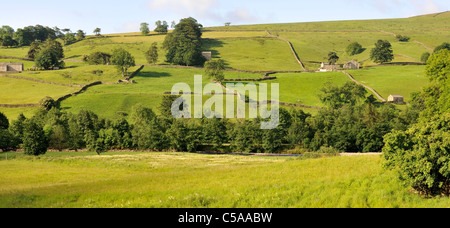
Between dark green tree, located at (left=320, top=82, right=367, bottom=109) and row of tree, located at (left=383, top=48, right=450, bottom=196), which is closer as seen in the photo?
row of tree, located at (left=383, top=48, right=450, bottom=196)

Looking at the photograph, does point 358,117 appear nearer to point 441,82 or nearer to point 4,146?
point 441,82

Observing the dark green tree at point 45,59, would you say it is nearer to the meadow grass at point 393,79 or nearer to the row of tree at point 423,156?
the meadow grass at point 393,79

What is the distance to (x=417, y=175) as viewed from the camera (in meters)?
21.7

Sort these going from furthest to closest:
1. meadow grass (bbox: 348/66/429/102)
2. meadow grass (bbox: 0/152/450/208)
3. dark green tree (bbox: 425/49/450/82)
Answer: meadow grass (bbox: 348/66/429/102) < dark green tree (bbox: 425/49/450/82) < meadow grass (bbox: 0/152/450/208)

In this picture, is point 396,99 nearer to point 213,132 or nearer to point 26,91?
point 213,132

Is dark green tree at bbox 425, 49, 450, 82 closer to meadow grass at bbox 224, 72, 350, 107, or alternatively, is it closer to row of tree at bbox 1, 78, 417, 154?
row of tree at bbox 1, 78, 417, 154

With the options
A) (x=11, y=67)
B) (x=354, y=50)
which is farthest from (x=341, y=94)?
(x=11, y=67)

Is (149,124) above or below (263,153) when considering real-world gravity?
above

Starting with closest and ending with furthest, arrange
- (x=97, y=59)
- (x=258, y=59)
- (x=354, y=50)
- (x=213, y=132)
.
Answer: (x=213, y=132) < (x=97, y=59) < (x=258, y=59) < (x=354, y=50)

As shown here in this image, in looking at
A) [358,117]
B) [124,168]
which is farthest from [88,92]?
[358,117]

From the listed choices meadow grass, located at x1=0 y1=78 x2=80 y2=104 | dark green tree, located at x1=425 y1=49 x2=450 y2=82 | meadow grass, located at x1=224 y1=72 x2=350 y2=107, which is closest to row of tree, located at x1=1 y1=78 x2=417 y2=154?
meadow grass, located at x1=0 y1=78 x2=80 y2=104

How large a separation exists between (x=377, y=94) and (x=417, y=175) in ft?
333

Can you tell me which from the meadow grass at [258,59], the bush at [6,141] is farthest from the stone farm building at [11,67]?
the meadow grass at [258,59]
